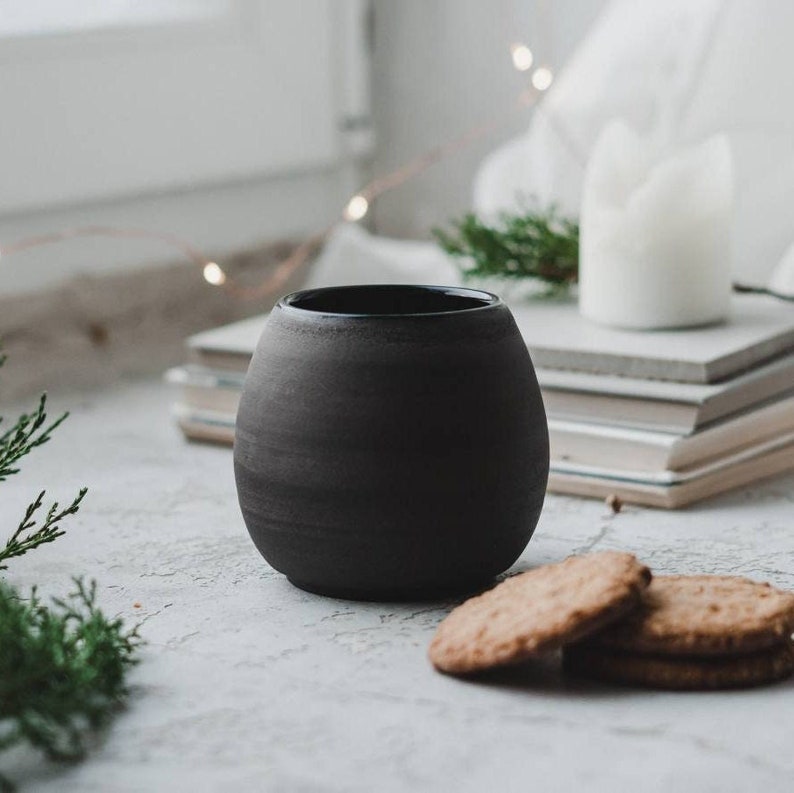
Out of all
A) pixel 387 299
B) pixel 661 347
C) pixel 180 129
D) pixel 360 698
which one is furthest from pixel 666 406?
pixel 180 129

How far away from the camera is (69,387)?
127cm

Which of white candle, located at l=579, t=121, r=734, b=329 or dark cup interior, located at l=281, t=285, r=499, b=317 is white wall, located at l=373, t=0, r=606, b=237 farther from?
dark cup interior, located at l=281, t=285, r=499, b=317

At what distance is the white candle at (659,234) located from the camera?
0.95 m

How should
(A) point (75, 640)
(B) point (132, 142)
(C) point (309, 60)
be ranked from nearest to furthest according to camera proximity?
(A) point (75, 640) < (B) point (132, 142) < (C) point (309, 60)

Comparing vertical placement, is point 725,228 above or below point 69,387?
above

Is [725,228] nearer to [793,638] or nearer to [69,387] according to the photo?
[793,638]

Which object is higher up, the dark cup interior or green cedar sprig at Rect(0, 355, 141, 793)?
the dark cup interior

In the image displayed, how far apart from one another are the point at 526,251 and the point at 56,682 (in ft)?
1.98

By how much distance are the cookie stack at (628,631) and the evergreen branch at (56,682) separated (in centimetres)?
14

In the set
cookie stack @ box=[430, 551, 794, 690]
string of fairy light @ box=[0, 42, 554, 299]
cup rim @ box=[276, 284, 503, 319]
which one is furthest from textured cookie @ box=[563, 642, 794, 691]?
string of fairy light @ box=[0, 42, 554, 299]

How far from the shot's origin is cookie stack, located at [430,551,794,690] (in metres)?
0.58

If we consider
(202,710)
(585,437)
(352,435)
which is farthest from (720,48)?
(202,710)

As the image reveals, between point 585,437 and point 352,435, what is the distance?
281 millimetres

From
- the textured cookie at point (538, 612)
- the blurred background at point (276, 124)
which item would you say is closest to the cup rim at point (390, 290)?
the textured cookie at point (538, 612)
